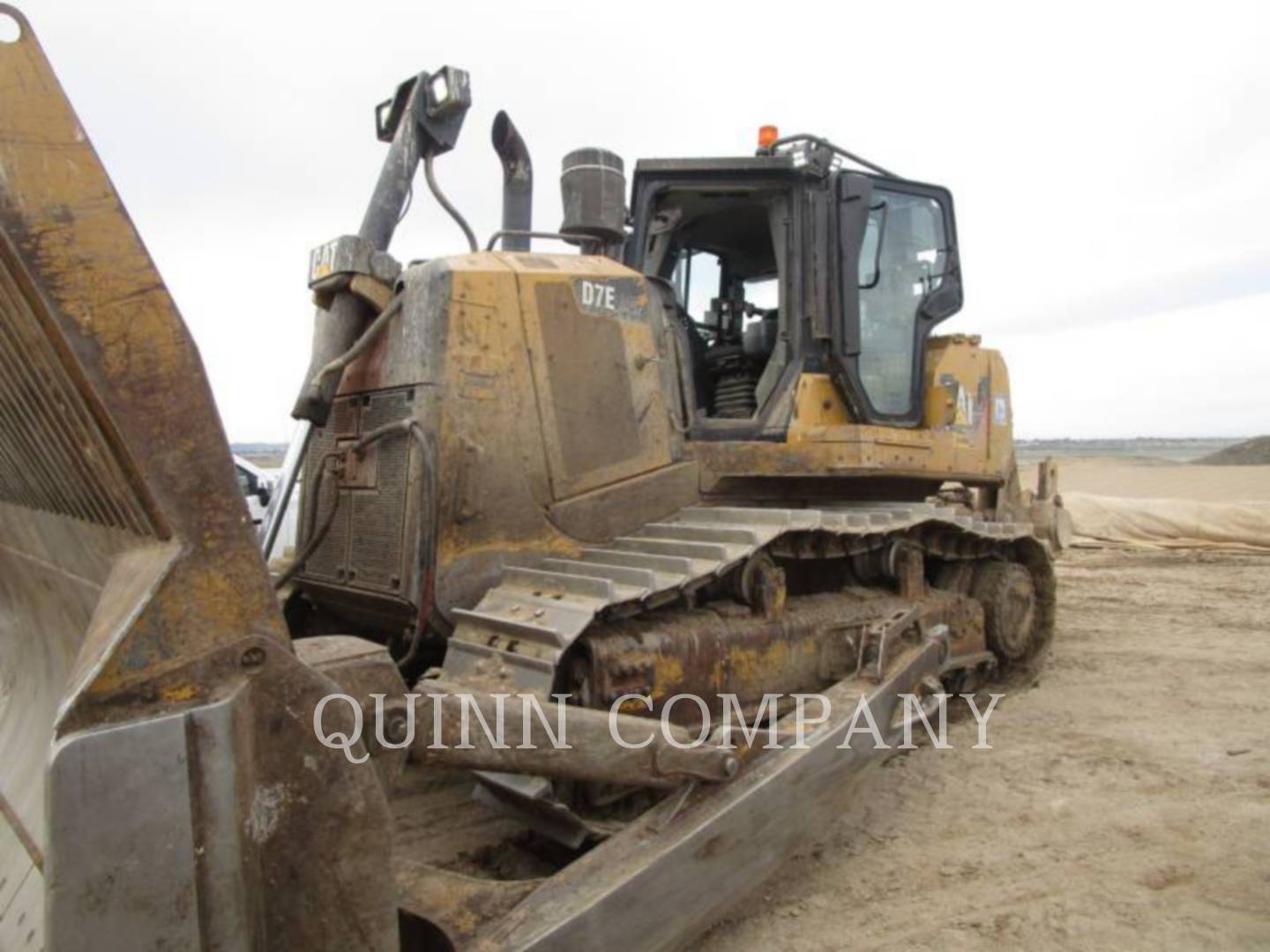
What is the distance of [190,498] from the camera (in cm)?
174

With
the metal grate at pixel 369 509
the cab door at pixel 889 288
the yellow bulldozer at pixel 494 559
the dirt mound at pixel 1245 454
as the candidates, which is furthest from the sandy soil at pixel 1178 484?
the metal grate at pixel 369 509

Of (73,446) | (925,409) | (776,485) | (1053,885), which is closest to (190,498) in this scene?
(73,446)

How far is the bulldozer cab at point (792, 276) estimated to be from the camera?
4.64 meters

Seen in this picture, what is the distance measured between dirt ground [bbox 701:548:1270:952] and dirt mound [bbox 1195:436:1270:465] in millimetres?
31911

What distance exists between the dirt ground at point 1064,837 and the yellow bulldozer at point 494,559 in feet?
0.94

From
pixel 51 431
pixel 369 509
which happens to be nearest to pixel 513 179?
pixel 369 509

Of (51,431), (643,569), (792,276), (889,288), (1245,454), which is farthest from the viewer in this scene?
(1245,454)

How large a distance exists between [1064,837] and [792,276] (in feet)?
8.88

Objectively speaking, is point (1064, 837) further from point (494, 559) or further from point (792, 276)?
point (792, 276)

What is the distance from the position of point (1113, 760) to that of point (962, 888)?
154 cm

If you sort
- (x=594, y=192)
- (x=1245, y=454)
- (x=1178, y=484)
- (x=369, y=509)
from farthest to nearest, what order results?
1. (x=1245, y=454)
2. (x=1178, y=484)
3. (x=594, y=192)
4. (x=369, y=509)

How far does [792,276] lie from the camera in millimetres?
4680

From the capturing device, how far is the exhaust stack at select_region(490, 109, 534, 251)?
4.68 meters

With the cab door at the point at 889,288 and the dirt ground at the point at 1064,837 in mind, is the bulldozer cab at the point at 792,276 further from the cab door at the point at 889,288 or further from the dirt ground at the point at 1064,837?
the dirt ground at the point at 1064,837
